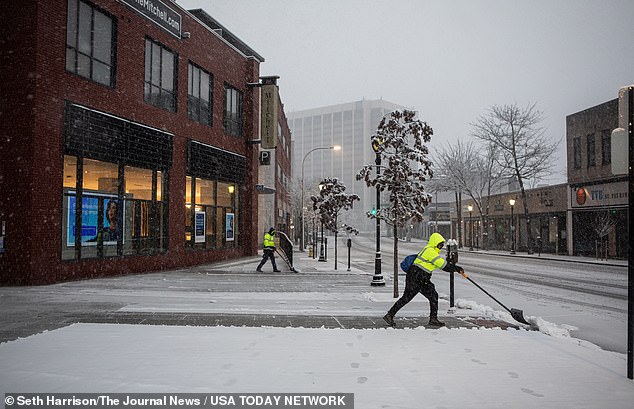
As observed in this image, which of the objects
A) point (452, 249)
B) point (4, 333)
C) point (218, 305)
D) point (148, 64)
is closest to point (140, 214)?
point (148, 64)

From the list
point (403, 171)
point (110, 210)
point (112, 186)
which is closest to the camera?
point (403, 171)

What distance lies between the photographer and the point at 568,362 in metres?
6.11

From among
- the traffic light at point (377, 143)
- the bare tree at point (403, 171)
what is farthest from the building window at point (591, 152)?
the traffic light at point (377, 143)

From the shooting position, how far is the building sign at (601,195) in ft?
101

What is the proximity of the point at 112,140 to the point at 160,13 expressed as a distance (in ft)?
20.4

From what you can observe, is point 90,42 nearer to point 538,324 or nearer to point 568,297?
point 538,324

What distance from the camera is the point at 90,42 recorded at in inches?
626

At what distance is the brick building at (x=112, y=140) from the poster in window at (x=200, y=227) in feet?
0.30

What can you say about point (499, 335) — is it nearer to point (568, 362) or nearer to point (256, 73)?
point (568, 362)

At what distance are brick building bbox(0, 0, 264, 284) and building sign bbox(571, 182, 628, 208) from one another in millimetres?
24591

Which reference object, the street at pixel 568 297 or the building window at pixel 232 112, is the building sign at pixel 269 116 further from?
the street at pixel 568 297

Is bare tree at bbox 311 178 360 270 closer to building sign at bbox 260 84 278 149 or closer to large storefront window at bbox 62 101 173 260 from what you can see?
building sign at bbox 260 84 278 149

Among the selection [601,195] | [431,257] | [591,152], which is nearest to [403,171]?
[431,257]

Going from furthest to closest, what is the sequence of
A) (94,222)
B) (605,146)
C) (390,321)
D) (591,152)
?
(591,152), (605,146), (94,222), (390,321)
